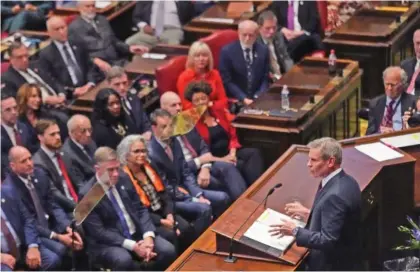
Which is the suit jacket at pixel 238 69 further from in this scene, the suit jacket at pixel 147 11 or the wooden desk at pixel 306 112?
the suit jacket at pixel 147 11

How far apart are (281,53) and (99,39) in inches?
55.5

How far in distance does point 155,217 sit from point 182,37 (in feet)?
9.87

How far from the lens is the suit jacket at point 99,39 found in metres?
9.70

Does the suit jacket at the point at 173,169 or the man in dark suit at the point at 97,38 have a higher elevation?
the man in dark suit at the point at 97,38

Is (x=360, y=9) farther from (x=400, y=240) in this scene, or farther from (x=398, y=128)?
(x=400, y=240)

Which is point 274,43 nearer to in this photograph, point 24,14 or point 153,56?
point 153,56

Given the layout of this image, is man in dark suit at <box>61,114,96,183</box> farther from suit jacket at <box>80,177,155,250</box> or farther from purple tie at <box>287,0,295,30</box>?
purple tie at <box>287,0,295,30</box>

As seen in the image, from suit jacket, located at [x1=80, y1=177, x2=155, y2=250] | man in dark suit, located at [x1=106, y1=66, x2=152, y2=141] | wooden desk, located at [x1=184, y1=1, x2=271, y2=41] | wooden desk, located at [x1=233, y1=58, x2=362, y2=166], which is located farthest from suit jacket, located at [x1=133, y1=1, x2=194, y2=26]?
suit jacket, located at [x1=80, y1=177, x2=155, y2=250]

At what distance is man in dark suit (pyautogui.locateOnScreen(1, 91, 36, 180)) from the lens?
26.6 ft

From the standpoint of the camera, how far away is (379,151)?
23.4 feet

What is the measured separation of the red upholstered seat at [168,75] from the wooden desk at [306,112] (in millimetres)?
643

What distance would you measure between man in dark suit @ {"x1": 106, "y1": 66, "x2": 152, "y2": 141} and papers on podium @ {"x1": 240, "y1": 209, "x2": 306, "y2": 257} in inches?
89.5

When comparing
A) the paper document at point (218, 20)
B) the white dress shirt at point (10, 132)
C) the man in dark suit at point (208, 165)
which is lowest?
the man in dark suit at point (208, 165)

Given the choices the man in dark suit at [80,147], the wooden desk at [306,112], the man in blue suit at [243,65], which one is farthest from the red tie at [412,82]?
the man in dark suit at [80,147]
